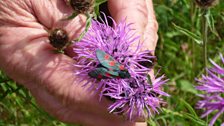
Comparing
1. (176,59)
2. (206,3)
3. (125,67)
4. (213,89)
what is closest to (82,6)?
(125,67)

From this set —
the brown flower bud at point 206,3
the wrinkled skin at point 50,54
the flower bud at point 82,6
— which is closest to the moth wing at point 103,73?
the wrinkled skin at point 50,54

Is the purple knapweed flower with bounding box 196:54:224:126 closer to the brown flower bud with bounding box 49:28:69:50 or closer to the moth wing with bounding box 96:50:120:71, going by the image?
the moth wing with bounding box 96:50:120:71

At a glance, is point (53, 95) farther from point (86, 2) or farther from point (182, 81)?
point (182, 81)

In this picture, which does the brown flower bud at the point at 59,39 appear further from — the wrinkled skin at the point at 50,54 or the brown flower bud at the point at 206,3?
the brown flower bud at the point at 206,3

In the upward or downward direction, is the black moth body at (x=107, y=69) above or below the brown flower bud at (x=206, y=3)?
below

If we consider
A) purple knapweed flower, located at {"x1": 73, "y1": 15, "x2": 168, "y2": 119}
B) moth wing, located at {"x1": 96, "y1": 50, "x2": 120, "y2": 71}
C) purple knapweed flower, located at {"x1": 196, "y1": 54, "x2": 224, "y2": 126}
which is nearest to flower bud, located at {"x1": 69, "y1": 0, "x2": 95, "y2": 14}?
purple knapweed flower, located at {"x1": 73, "y1": 15, "x2": 168, "y2": 119}

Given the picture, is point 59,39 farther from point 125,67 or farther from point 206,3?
point 206,3

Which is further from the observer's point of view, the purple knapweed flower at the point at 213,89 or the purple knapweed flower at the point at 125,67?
the purple knapweed flower at the point at 125,67

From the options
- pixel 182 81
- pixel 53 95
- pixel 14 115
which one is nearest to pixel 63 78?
pixel 53 95
